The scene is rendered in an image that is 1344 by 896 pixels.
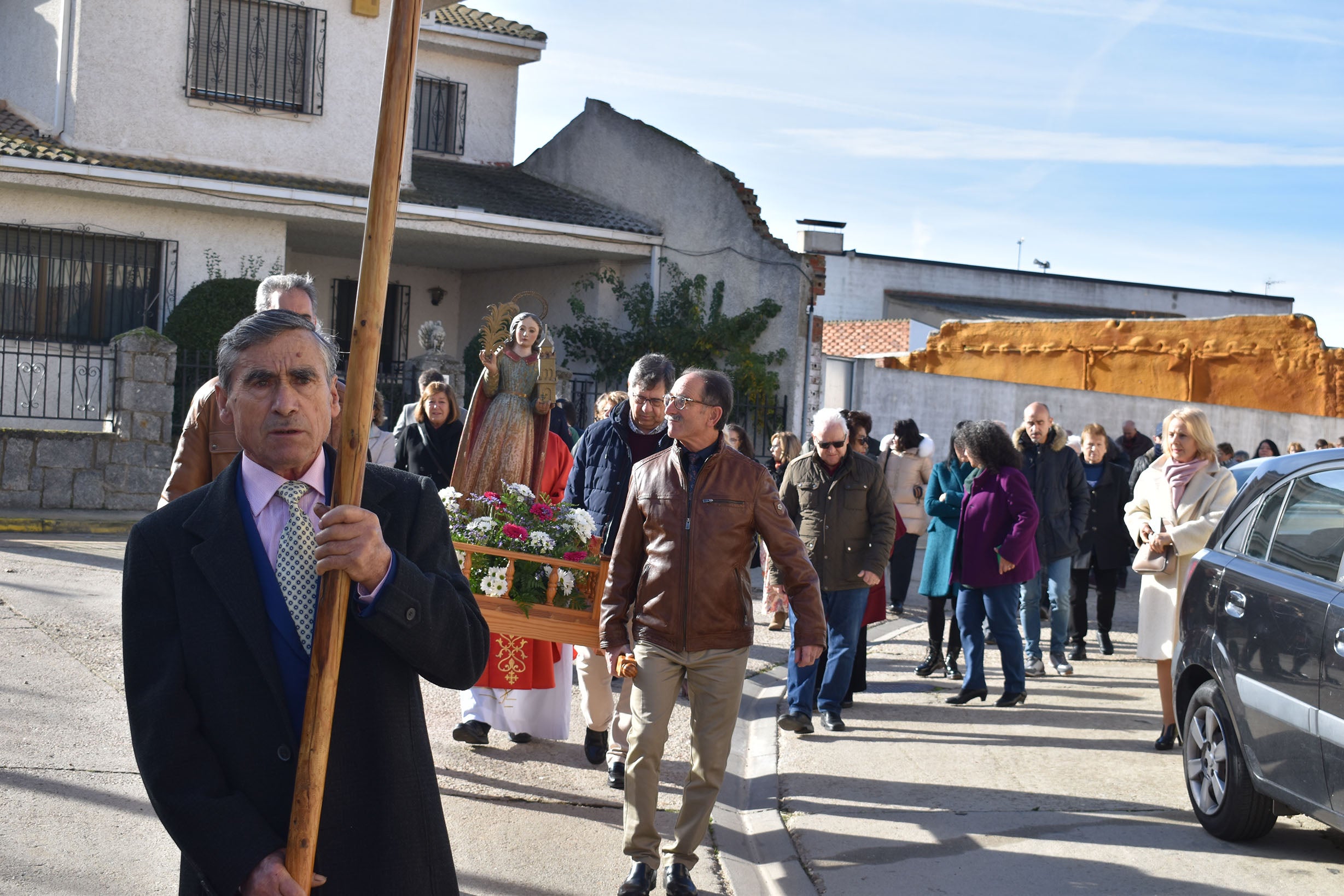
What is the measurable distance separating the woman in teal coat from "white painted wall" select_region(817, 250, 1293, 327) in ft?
91.4

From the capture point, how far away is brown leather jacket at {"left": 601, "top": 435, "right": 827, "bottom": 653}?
17.3 ft

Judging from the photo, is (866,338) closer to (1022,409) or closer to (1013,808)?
(1022,409)

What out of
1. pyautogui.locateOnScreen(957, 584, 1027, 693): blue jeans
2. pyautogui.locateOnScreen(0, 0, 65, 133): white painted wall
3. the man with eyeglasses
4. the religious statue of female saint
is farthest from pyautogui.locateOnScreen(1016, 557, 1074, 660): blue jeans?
pyautogui.locateOnScreen(0, 0, 65, 133): white painted wall

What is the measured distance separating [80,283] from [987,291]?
3151 centimetres

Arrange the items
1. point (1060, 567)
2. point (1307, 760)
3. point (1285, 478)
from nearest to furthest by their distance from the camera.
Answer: point (1307, 760) < point (1285, 478) < point (1060, 567)

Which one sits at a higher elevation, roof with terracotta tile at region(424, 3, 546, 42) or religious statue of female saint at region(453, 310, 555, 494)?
roof with terracotta tile at region(424, 3, 546, 42)

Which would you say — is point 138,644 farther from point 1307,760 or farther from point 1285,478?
point 1285,478

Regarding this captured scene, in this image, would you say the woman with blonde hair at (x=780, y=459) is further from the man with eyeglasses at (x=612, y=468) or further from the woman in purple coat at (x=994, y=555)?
the man with eyeglasses at (x=612, y=468)

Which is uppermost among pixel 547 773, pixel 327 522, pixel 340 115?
pixel 340 115

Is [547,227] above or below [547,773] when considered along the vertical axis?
above

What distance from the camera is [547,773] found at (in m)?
6.65

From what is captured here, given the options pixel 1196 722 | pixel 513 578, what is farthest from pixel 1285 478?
pixel 513 578

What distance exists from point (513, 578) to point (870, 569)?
273 cm

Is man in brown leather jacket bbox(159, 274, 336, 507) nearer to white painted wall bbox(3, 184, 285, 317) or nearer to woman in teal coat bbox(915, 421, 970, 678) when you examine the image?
woman in teal coat bbox(915, 421, 970, 678)
